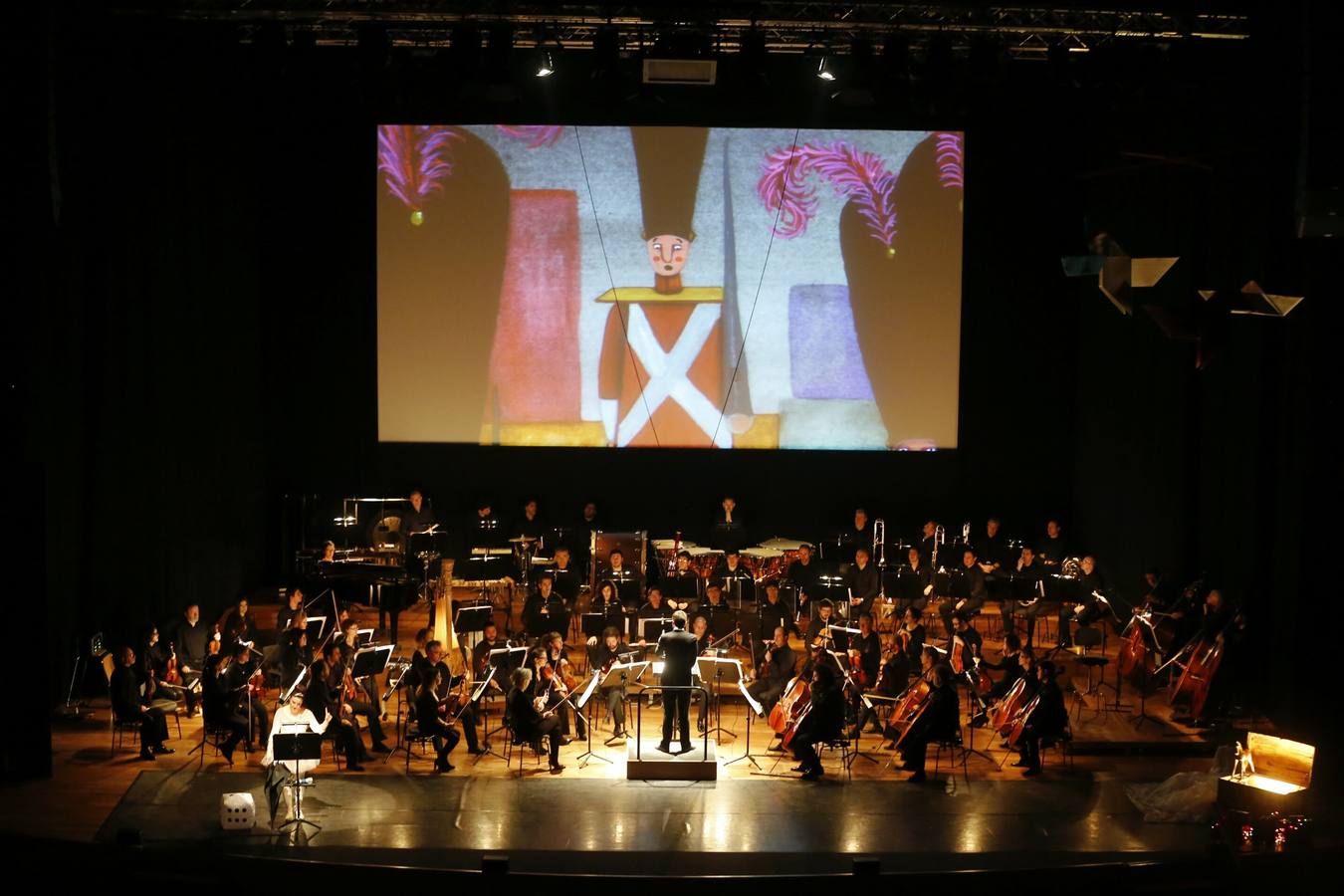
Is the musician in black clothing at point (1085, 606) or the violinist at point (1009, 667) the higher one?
the musician in black clothing at point (1085, 606)

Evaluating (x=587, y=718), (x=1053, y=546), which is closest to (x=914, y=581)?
(x=1053, y=546)

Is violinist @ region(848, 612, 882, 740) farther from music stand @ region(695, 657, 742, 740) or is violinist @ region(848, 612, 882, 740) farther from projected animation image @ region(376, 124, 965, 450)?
projected animation image @ region(376, 124, 965, 450)

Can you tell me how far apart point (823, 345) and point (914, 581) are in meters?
4.73

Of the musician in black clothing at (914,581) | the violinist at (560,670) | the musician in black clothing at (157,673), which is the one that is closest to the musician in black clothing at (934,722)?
the musician in black clothing at (914,581)

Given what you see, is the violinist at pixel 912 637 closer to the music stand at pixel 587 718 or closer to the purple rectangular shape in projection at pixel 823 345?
the music stand at pixel 587 718

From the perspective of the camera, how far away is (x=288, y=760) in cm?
1009

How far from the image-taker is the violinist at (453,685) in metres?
11.7

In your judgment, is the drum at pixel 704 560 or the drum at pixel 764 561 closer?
the drum at pixel 704 560

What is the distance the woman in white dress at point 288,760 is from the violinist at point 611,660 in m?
2.77

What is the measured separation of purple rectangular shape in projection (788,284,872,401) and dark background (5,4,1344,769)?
93 centimetres

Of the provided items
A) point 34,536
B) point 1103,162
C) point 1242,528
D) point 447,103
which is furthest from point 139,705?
point 1103,162

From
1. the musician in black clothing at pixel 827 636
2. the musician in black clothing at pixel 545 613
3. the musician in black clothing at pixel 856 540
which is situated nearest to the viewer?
the musician in black clothing at pixel 827 636

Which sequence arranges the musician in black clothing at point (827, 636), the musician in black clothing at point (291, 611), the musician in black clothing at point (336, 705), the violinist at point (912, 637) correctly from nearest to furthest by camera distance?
1. the musician in black clothing at point (336, 705)
2. the musician in black clothing at point (827, 636)
3. the violinist at point (912, 637)
4. the musician in black clothing at point (291, 611)

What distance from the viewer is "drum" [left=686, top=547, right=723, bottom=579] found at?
15617mm
